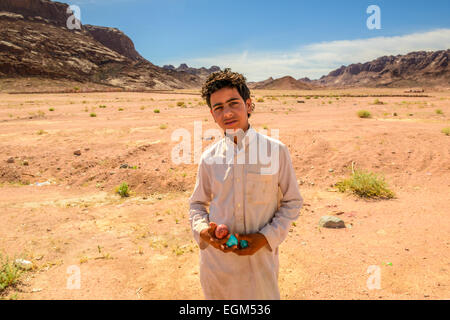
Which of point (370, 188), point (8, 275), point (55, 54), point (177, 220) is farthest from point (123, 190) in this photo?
point (55, 54)

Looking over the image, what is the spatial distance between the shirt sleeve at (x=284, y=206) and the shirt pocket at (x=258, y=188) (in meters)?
0.09

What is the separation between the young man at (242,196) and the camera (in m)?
1.81

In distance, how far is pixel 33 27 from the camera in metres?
71.4

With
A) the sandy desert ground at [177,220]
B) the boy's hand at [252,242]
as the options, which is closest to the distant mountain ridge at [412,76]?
the sandy desert ground at [177,220]

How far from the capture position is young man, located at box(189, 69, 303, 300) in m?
1.81

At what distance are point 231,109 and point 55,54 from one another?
3069 inches

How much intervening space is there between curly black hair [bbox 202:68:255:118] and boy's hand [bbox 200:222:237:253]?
820 mm

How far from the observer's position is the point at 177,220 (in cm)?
497

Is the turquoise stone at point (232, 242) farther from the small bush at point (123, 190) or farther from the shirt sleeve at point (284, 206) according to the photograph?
the small bush at point (123, 190)

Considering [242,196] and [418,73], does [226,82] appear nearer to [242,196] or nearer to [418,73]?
[242,196]

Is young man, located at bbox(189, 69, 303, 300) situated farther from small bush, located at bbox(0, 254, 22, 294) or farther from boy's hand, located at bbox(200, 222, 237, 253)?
small bush, located at bbox(0, 254, 22, 294)

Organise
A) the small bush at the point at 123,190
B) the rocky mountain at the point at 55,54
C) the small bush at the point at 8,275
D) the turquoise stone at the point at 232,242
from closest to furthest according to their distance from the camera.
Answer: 1. the turquoise stone at the point at 232,242
2. the small bush at the point at 8,275
3. the small bush at the point at 123,190
4. the rocky mountain at the point at 55,54

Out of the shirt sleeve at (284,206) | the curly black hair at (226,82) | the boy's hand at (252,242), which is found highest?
the curly black hair at (226,82)
